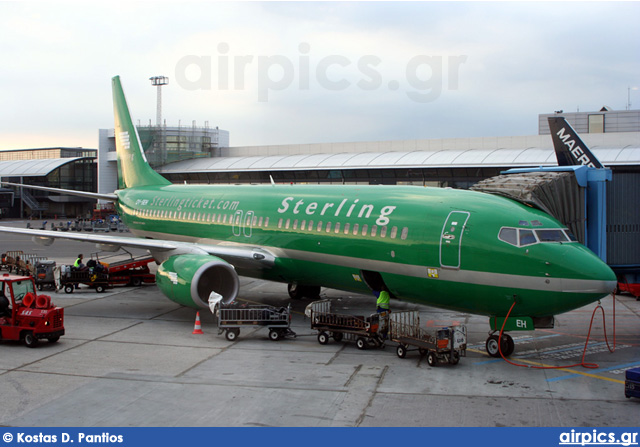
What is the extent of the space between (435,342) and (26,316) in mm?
10769

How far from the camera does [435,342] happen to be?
596 inches

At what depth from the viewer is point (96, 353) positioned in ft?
53.5

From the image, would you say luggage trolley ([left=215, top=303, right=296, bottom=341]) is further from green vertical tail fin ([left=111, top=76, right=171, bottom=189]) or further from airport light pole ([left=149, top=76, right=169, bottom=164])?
airport light pole ([left=149, top=76, right=169, bottom=164])

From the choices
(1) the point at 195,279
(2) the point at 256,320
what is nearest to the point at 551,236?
(2) the point at 256,320

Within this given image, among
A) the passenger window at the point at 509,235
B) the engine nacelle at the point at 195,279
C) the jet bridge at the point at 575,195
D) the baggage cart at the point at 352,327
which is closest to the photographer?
the passenger window at the point at 509,235

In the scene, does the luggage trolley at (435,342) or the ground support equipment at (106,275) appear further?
the ground support equipment at (106,275)

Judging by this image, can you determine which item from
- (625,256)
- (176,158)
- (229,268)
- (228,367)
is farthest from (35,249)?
(625,256)

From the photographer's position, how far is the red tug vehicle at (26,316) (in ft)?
55.1

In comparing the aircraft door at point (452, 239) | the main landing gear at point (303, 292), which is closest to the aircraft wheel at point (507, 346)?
the aircraft door at point (452, 239)

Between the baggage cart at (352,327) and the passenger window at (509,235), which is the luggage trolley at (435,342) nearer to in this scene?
the baggage cart at (352,327)

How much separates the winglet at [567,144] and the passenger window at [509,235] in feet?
37.0

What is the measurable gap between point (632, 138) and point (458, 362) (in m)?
35.8

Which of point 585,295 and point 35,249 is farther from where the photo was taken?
point 35,249
